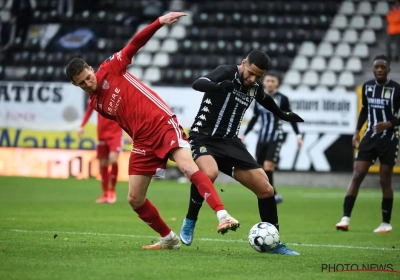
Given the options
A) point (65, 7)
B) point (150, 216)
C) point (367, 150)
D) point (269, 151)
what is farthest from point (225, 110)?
point (65, 7)

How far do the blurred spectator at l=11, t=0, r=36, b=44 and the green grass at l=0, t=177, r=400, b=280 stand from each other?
11.5m

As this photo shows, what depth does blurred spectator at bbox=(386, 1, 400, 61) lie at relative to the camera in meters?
23.1

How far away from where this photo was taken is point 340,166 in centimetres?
2117

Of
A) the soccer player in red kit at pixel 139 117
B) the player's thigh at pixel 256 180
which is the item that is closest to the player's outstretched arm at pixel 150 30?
the soccer player in red kit at pixel 139 117

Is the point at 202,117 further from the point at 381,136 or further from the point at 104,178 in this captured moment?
the point at 104,178

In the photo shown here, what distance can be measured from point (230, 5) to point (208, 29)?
133 centimetres

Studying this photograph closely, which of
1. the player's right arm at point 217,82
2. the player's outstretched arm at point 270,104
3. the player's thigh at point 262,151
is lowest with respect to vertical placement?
the player's thigh at point 262,151

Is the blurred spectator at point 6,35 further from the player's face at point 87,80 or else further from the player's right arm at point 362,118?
the player's face at point 87,80

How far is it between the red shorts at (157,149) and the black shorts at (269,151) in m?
7.48

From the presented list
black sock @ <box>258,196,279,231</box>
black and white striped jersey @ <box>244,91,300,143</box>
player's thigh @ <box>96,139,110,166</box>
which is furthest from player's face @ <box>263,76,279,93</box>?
black sock @ <box>258,196,279,231</box>

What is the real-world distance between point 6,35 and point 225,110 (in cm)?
1999

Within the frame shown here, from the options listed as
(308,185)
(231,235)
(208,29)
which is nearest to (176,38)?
(208,29)

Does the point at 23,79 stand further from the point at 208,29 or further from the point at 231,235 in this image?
the point at 231,235

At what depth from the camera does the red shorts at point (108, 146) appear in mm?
15117
